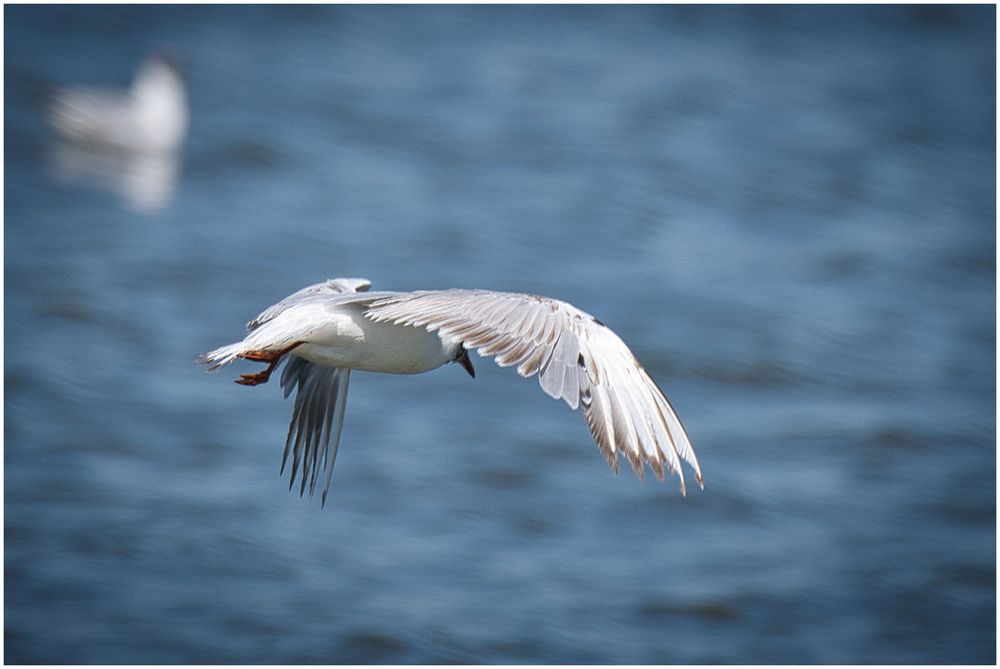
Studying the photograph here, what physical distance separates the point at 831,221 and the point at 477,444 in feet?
18.7

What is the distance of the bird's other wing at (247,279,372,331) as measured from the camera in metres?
5.11

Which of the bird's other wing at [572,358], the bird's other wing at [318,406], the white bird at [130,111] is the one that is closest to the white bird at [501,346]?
the bird's other wing at [572,358]

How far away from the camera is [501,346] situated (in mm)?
4531

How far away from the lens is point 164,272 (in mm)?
12906

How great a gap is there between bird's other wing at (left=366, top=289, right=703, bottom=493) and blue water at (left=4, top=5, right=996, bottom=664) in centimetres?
409

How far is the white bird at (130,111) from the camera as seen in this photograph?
13.4 meters

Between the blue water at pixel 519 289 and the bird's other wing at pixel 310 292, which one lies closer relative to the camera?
the bird's other wing at pixel 310 292

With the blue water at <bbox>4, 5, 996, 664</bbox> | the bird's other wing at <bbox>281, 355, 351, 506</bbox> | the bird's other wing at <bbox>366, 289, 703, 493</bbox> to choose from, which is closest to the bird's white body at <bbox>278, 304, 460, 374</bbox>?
the bird's other wing at <bbox>366, 289, 703, 493</bbox>

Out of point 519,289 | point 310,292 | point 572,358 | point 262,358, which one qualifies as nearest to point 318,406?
point 310,292

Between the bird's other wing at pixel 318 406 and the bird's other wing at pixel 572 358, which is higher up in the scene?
the bird's other wing at pixel 318 406

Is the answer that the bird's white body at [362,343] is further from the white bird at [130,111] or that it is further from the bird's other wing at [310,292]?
the white bird at [130,111]

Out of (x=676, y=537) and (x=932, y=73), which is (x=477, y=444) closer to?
(x=676, y=537)

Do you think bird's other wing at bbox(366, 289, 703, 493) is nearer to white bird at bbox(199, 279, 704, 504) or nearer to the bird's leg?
white bird at bbox(199, 279, 704, 504)

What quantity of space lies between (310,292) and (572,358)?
1415 millimetres
